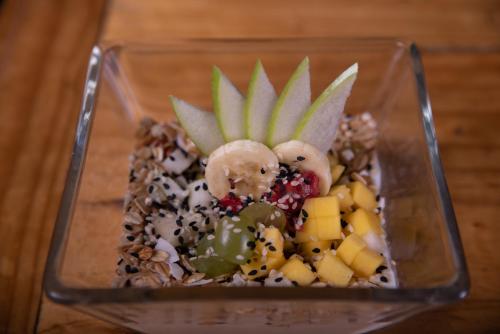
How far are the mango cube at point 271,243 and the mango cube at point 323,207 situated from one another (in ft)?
0.32

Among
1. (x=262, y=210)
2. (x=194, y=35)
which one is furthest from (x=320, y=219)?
(x=194, y=35)

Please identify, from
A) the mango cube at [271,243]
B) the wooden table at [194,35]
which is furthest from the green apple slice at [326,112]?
the wooden table at [194,35]

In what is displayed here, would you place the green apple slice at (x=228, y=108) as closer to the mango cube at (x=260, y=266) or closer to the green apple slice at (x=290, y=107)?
the green apple slice at (x=290, y=107)

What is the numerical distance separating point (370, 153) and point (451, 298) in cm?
55

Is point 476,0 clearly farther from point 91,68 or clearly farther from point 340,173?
point 91,68

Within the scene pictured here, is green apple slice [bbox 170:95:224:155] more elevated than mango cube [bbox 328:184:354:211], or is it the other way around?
green apple slice [bbox 170:95:224:155]

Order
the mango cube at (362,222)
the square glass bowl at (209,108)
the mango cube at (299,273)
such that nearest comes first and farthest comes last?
the square glass bowl at (209,108) < the mango cube at (299,273) < the mango cube at (362,222)

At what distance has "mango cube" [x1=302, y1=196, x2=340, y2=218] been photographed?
1146mm

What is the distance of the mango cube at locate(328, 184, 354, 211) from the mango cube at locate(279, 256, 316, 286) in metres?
0.20

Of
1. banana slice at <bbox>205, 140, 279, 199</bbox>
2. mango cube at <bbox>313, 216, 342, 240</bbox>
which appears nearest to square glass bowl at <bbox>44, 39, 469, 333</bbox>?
mango cube at <bbox>313, 216, 342, 240</bbox>

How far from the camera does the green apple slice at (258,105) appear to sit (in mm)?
1165

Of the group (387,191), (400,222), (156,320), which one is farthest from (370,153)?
(156,320)

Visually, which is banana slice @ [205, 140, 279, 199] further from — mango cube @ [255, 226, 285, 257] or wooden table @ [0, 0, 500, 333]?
wooden table @ [0, 0, 500, 333]

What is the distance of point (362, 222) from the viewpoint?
120 centimetres
